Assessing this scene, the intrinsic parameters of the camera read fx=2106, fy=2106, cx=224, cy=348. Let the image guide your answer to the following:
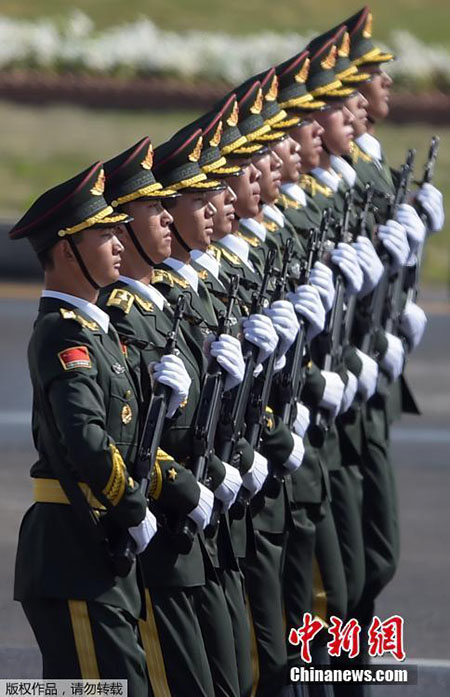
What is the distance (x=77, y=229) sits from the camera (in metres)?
5.61

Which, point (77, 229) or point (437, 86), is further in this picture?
point (437, 86)

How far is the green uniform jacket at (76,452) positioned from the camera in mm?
5375

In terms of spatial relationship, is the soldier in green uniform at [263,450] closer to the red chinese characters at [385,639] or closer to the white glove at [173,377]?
the white glove at [173,377]

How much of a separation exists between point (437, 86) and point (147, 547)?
20.7 meters

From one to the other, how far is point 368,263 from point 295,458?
1145 mm

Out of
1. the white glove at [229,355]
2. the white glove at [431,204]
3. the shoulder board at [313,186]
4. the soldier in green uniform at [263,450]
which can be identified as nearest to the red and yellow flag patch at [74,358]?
the white glove at [229,355]

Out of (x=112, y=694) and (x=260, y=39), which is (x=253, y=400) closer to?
(x=112, y=694)

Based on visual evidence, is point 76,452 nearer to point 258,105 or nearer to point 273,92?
point 258,105

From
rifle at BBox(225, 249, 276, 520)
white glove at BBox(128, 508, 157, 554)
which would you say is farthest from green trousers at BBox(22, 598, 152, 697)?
rifle at BBox(225, 249, 276, 520)

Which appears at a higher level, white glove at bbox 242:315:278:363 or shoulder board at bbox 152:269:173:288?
shoulder board at bbox 152:269:173:288

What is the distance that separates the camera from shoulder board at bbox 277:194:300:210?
7.84 meters

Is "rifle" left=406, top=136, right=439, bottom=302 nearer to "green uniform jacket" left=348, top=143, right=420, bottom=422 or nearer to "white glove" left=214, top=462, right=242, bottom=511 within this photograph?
"green uniform jacket" left=348, top=143, right=420, bottom=422

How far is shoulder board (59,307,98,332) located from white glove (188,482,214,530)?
1.97ft

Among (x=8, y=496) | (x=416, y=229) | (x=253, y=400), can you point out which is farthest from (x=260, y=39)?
(x=253, y=400)
